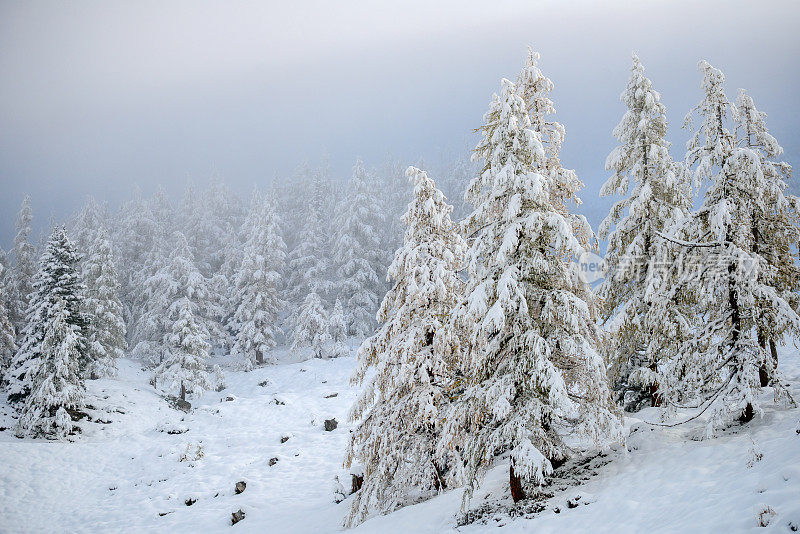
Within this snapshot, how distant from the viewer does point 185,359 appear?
27875 mm

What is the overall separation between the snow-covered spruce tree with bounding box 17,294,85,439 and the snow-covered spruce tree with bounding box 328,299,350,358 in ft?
53.8

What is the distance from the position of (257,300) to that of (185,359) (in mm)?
7898

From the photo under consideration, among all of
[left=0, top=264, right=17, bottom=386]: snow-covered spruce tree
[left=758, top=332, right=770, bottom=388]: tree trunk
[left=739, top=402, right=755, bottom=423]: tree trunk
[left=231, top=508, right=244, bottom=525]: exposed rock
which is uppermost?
[left=0, top=264, right=17, bottom=386]: snow-covered spruce tree

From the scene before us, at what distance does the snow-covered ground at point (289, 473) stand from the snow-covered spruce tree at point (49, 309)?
117 inches

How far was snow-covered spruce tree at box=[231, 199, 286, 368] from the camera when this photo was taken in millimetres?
34219

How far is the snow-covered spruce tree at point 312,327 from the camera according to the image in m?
33.1

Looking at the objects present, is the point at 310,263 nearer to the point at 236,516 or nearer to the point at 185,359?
the point at 185,359

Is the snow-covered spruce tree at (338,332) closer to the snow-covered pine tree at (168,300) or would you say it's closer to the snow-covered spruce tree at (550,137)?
the snow-covered pine tree at (168,300)

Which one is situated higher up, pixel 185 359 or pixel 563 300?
pixel 563 300

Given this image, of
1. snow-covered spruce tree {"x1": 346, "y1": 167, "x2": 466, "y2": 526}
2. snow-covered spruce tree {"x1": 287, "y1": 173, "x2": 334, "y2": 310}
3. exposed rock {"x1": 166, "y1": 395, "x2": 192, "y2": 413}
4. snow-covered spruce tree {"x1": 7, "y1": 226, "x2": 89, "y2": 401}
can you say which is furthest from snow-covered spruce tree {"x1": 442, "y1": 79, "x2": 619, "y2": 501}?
snow-covered spruce tree {"x1": 287, "y1": 173, "x2": 334, "y2": 310}

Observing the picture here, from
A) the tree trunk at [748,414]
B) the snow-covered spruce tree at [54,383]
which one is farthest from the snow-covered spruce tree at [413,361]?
the snow-covered spruce tree at [54,383]

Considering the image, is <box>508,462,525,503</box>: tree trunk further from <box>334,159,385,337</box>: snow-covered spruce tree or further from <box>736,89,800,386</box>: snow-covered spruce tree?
<box>334,159,385,337</box>: snow-covered spruce tree

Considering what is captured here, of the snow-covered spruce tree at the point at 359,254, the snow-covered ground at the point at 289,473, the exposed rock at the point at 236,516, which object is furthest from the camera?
the snow-covered spruce tree at the point at 359,254

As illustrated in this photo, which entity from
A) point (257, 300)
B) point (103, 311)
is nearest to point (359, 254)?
point (257, 300)
